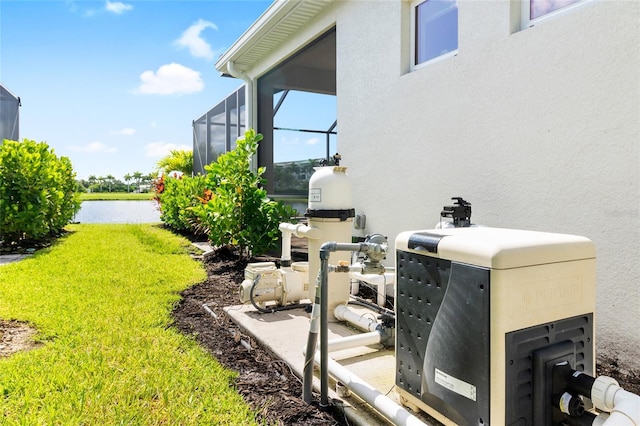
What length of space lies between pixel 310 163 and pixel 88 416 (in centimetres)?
569

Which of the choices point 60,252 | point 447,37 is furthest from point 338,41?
point 60,252

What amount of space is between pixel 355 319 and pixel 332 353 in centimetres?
46

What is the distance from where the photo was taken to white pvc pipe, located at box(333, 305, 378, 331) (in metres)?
2.79

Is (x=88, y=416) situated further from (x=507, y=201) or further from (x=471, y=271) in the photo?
(x=507, y=201)

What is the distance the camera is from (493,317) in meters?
1.34

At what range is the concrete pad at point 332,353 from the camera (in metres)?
1.96

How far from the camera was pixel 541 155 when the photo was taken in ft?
8.84

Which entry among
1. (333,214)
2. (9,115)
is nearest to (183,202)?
(9,115)

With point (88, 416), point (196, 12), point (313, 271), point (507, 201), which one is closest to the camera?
point (88, 416)

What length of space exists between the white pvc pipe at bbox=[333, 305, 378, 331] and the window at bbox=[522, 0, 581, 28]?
240 centimetres

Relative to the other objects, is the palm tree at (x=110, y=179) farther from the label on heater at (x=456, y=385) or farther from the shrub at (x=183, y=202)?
the label on heater at (x=456, y=385)

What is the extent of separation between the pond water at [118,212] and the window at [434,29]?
12.2m

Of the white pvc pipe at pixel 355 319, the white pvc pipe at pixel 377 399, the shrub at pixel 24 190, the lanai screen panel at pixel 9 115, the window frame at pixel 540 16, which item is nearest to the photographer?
the white pvc pipe at pixel 377 399

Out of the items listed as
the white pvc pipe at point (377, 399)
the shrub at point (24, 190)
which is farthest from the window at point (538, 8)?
the shrub at point (24, 190)
